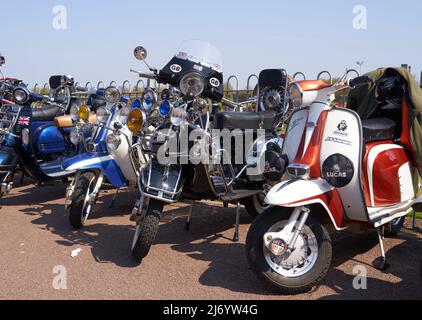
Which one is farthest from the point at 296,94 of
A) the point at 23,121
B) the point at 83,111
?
the point at 23,121

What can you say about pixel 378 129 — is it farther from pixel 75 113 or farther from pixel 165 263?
pixel 75 113

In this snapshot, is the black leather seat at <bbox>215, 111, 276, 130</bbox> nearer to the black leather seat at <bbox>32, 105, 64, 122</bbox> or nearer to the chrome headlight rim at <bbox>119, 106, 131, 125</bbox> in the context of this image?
the chrome headlight rim at <bbox>119, 106, 131, 125</bbox>

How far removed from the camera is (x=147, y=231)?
360cm

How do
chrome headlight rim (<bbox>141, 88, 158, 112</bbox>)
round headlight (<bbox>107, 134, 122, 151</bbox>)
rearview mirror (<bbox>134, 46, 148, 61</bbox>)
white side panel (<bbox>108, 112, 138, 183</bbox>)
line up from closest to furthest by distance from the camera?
chrome headlight rim (<bbox>141, 88, 158, 112</bbox>) < rearview mirror (<bbox>134, 46, 148, 61</bbox>) < round headlight (<bbox>107, 134, 122, 151</bbox>) < white side panel (<bbox>108, 112, 138, 183</bbox>)

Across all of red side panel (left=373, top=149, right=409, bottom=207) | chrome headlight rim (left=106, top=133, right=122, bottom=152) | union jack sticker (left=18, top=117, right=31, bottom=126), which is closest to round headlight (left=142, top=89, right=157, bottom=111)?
chrome headlight rim (left=106, top=133, right=122, bottom=152)

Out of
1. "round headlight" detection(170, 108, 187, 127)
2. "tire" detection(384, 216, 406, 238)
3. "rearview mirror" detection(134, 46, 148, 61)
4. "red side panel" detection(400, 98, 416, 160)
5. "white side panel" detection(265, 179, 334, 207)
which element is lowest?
"tire" detection(384, 216, 406, 238)

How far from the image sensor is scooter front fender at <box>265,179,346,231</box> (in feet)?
9.80

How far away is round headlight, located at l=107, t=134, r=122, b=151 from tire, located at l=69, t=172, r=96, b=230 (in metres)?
0.42

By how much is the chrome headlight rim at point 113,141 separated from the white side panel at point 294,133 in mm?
1994

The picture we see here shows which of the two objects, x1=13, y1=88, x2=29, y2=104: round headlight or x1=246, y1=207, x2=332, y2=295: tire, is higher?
x1=13, y1=88, x2=29, y2=104: round headlight

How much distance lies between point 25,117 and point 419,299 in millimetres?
5362

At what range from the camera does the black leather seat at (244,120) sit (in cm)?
451
